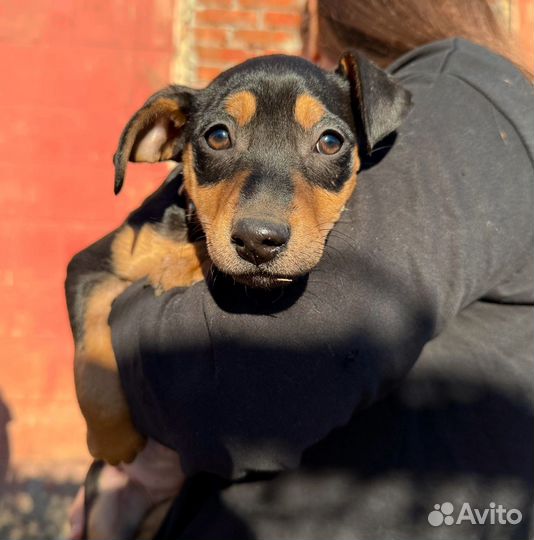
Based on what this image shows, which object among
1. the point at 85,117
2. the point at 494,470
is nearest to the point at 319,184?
the point at 494,470

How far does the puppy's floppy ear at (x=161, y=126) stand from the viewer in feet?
7.64

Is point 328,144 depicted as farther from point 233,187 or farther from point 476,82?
point 476,82

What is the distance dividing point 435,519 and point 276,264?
63 centimetres

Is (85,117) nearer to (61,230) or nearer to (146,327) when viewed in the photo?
(61,230)

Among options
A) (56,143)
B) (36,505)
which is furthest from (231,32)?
(36,505)

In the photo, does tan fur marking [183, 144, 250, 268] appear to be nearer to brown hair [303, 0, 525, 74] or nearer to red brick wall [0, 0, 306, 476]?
brown hair [303, 0, 525, 74]

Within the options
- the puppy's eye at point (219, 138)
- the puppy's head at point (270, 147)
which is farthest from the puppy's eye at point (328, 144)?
the puppy's eye at point (219, 138)

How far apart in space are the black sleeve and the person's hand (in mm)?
289

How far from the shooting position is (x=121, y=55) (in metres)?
4.82

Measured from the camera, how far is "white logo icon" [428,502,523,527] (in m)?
1.62

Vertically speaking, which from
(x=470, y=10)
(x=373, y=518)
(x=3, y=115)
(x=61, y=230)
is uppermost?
(x=470, y=10)

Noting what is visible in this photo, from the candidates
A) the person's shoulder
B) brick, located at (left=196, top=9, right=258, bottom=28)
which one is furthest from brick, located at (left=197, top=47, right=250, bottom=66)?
the person's shoulder

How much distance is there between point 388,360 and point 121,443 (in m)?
0.92

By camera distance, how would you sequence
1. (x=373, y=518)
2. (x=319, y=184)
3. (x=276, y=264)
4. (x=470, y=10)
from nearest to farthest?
(x=373, y=518) < (x=276, y=264) < (x=319, y=184) < (x=470, y=10)
